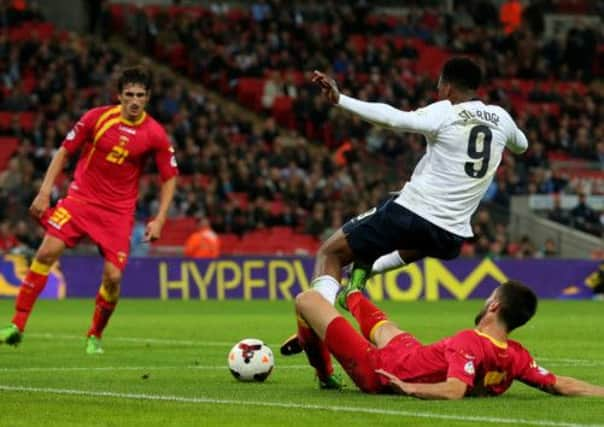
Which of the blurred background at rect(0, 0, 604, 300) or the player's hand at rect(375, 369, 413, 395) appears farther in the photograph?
the blurred background at rect(0, 0, 604, 300)

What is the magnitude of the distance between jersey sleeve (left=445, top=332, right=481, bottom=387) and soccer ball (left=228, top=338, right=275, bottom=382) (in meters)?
2.12

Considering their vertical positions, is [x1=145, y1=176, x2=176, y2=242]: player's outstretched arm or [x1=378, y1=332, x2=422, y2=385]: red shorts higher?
[x1=378, y1=332, x2=422, y2=385]: red shorts

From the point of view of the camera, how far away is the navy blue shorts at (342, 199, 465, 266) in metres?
10.8

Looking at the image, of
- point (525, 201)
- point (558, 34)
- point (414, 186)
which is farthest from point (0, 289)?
point (558, 34)

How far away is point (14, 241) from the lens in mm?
29297

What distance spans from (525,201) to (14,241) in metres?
11.9

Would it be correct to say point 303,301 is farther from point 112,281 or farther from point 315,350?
point 112,281

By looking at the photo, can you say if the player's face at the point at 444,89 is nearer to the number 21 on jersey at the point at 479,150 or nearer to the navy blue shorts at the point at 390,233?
the number 21 on jersey at the point at 479,150

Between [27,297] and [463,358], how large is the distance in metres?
5.81

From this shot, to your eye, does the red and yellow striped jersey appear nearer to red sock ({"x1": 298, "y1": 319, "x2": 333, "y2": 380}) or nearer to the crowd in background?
red sock ({"x1": 298, "y1": 319, "x2": 333, "y2": 380})

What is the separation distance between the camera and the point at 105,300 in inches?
559

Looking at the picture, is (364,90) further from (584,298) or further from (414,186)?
(414,186)

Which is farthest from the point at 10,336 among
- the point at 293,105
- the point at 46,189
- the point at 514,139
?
the point at 293,105

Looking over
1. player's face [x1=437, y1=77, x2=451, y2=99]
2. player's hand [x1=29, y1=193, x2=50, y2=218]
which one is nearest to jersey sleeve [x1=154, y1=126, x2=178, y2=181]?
player's hand [x1=29, y1=193, x2=50, y2=218]
